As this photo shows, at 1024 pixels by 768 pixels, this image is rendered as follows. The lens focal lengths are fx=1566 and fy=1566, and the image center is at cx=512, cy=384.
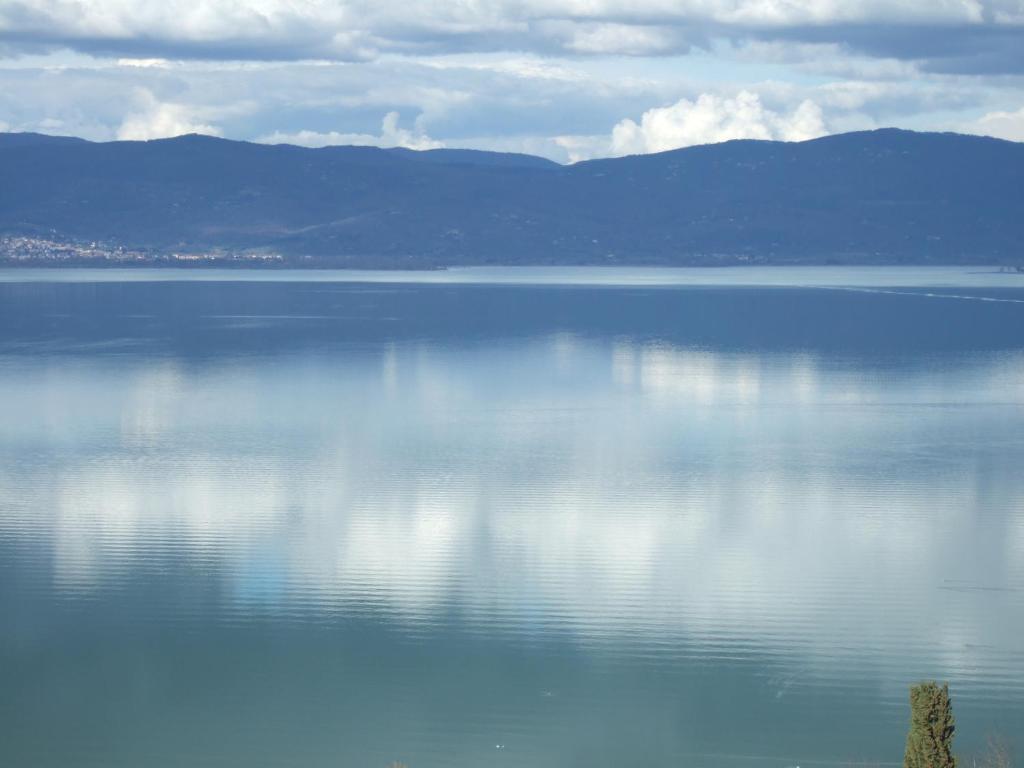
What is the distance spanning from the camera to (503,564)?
2711cm

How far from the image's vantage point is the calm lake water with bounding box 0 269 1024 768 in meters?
19.7

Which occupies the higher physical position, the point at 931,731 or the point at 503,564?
the point at 931,731

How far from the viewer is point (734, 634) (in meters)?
23.1

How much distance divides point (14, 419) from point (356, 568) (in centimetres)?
2237

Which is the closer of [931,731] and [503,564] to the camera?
[931,731]

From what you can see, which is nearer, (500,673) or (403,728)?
(403,728)

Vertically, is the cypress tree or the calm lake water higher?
the cypress tree

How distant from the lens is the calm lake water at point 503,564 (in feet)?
64.6

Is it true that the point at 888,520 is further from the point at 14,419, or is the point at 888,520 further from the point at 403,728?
the point at 14,419

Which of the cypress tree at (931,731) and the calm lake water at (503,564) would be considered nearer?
the cypress tree at (931,731)

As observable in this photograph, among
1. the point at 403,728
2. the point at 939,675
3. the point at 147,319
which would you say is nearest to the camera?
the point at 403,728

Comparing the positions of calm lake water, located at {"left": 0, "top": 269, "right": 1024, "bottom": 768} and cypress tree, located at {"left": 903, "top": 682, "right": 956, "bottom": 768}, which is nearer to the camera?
cypress tree, located at {"left": 903, "top": 682, "right": 956, "bottom": 768}

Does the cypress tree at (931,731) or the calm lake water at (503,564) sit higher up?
the cypress tree at (931,731)

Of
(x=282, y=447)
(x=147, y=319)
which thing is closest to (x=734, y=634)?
(x=282, y=447)
